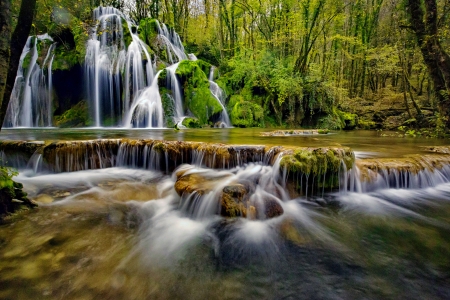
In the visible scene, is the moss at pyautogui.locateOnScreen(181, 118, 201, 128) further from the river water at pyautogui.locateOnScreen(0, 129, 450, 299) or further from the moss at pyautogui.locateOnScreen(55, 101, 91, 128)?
the river water at pyautogui.locateOnScreen(0, 129, 450, 299)

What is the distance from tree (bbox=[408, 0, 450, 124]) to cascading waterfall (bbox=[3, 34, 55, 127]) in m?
17.9

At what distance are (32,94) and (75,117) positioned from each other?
2.55 meters

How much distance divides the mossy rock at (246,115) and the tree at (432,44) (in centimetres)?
910

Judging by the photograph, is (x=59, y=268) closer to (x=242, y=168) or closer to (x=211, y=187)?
(x=211, y=187)

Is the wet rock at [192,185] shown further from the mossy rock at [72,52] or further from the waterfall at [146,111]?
the mossy rock at [72,52]

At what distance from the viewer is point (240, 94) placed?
54.5ft

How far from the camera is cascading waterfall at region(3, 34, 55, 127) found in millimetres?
13445

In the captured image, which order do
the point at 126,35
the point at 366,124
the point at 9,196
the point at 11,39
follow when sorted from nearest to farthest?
the point at 11,39
the point at 9,196
the point at 126,35
the point at 366,124

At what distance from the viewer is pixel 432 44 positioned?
6.91 meters

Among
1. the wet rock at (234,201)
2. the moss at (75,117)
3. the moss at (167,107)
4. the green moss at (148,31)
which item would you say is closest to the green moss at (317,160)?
the wet rock at (234,201)

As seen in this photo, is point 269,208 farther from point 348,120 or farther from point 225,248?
point 348,120

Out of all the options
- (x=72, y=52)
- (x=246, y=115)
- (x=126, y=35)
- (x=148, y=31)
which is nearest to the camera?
(x=72, y=52)

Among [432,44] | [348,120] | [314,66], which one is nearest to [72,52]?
[314,66]

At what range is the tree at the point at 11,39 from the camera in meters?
2.65
